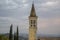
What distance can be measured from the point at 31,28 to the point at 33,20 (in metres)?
0.36

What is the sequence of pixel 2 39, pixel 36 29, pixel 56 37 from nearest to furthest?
pixel 2 39 < pixel 36 29 < pixel 56 37

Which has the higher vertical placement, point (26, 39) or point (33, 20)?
point (33, 20)

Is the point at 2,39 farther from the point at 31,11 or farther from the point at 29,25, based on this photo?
the point at 31,11

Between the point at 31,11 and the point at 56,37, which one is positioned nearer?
the point at 31,11

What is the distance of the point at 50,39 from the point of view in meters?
9.70

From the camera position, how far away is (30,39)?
26.7 feet

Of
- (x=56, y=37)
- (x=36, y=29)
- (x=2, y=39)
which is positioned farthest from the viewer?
(x=56, y=37)

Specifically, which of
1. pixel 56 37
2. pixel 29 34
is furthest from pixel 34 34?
pixel 56 37

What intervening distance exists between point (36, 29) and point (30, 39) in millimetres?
536

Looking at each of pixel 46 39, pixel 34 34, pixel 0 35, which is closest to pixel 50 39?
pixel 46 39

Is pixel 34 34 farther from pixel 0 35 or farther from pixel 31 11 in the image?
pixel 0 35

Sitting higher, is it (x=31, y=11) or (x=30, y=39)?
(x=31, y=11)

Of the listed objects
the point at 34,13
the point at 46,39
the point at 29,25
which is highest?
the point at 34,13

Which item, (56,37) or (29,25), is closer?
(29,25)
